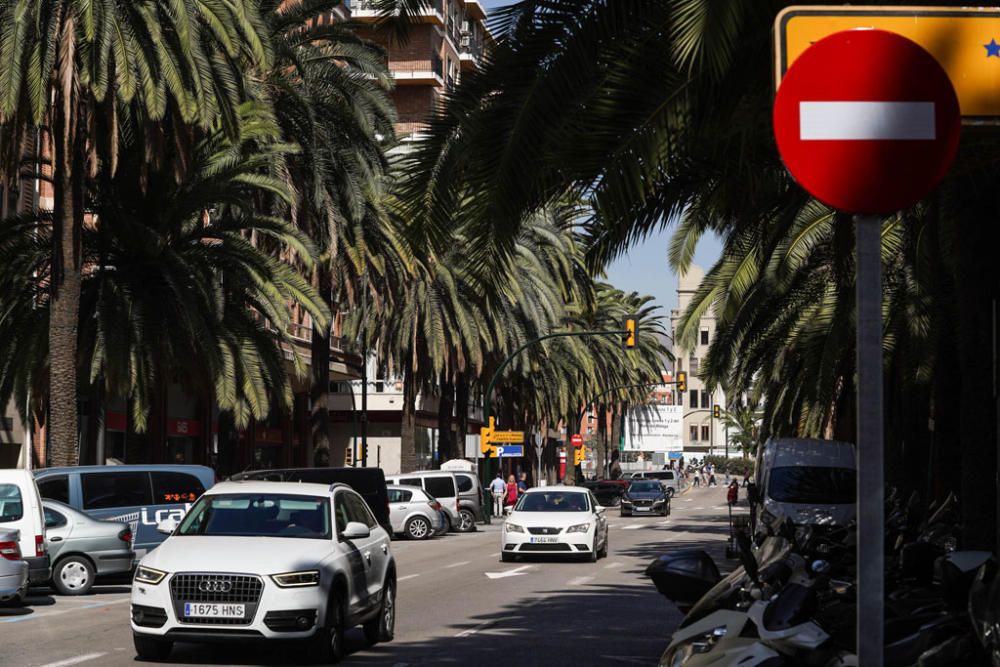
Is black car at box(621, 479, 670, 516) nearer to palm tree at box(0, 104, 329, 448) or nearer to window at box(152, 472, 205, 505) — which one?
palm tree at box(0, 104, 329, 448)

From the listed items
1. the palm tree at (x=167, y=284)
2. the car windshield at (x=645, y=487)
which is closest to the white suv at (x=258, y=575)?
the palm tree at (x=167, y=284)

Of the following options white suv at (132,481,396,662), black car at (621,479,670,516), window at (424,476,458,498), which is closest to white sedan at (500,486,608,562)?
window at (424,476,458,498)

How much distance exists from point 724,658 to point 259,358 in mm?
25603

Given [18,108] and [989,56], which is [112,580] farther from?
[989,56]

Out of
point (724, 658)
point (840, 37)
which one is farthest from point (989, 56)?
point (724, 658)

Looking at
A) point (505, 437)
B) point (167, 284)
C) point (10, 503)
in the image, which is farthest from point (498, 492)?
point (10, 503)

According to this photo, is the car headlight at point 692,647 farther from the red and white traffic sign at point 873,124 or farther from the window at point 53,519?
the window at point 53,519

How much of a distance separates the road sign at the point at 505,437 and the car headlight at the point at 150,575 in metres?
39.8

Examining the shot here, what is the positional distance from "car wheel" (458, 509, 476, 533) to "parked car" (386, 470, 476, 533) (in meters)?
1.22

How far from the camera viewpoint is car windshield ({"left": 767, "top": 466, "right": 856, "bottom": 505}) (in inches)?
1021

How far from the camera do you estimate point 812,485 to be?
1025 inches

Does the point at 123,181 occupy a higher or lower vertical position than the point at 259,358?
higher

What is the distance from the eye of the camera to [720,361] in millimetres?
27172

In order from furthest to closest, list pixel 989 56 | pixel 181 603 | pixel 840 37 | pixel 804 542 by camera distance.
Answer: pixel 181 603 < pixel 804 542 < pixel 989 56 < pixel 840 37
